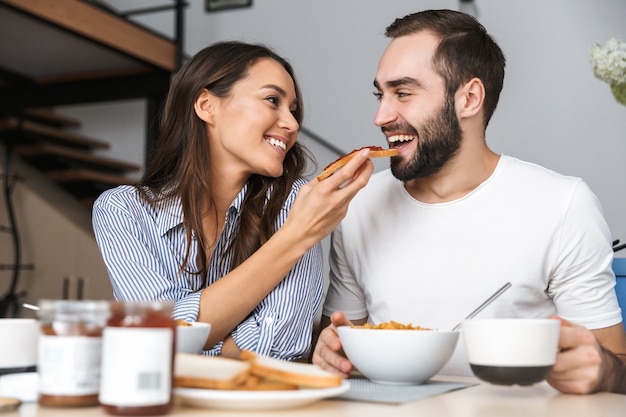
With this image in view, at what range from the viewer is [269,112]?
1874 mm

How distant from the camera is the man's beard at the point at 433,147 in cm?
177

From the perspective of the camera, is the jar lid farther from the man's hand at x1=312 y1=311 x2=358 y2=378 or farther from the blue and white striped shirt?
the blue and white striped shirt

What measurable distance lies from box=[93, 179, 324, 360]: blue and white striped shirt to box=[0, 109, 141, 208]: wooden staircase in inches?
172

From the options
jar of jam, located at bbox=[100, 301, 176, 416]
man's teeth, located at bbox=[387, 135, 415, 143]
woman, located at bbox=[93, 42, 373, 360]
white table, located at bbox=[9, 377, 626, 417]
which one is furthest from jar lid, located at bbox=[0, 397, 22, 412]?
man's teeth, located at bbox=[387, 135, 415, 143]

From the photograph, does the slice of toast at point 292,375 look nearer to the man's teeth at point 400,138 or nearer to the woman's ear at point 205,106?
the man's teeth at point 400,138

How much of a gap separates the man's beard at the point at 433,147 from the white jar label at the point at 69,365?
111 centimetres

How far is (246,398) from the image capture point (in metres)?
0.78

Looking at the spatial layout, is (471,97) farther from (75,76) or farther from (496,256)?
(75,76)

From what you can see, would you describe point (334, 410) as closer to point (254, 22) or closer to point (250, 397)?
point (250, 397)

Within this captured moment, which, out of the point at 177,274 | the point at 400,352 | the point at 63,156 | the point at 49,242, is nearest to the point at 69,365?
the point at 400,352

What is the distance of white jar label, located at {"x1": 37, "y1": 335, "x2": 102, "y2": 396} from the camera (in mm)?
769

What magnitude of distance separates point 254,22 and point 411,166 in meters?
4.26

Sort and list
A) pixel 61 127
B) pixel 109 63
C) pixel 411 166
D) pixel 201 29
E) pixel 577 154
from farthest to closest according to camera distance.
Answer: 1. pixel 61 127
2. pixel 201 29
3. pixel 109 63
4. pixel 577 154
5. pixel 411 166

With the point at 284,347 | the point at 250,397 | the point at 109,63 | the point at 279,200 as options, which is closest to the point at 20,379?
the point at 250,397
